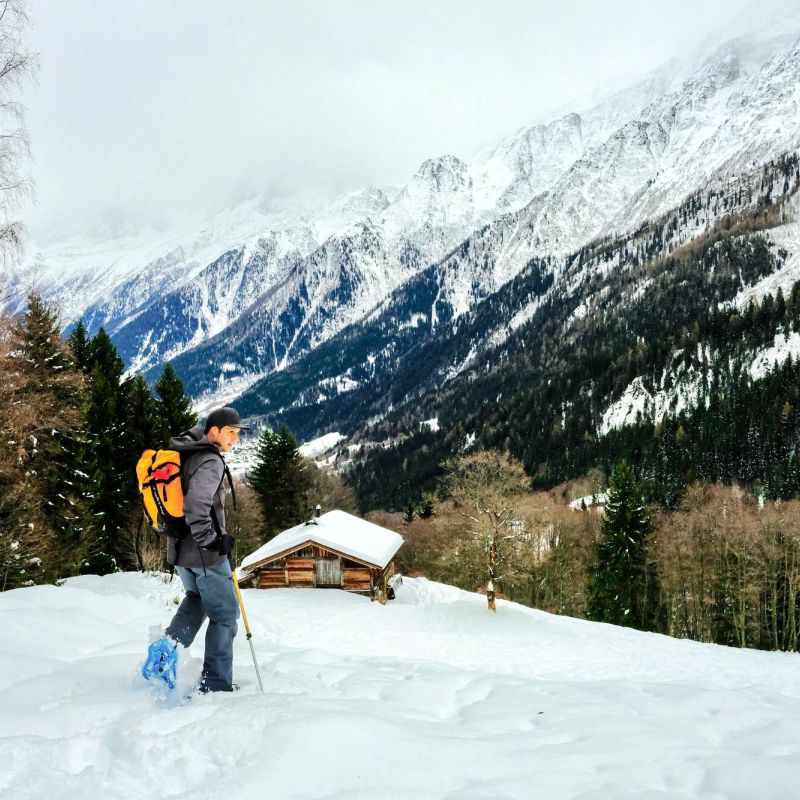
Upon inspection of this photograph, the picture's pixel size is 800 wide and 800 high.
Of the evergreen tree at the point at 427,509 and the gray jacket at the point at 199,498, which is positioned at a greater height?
the gray jacket at the point at 199,498

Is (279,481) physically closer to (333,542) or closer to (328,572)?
(328,572)

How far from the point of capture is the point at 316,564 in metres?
30.5

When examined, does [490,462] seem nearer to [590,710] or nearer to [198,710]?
[590,710]

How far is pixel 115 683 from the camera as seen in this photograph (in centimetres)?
526

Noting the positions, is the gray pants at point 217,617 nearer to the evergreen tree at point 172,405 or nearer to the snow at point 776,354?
the evergreen tree at point 172,405

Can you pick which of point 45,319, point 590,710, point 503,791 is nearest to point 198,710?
point 503,791

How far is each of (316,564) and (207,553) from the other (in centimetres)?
2687

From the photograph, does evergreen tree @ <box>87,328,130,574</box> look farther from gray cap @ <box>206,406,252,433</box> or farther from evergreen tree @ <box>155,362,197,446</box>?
gray cap @ <box>206,406,252,433</box>

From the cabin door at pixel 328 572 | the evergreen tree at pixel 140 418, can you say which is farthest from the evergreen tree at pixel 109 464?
the cabin door at pixel 328 572


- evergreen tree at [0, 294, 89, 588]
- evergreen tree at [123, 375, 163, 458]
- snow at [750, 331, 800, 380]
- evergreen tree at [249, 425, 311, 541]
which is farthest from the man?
snow at [750, 331, 800, 380]

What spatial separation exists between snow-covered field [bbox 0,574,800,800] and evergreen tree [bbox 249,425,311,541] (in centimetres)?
3270

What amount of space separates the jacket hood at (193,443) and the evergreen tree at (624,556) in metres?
39.0

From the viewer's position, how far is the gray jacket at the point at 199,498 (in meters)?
4.97

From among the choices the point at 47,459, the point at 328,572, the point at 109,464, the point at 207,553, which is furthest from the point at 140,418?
the point at 207,553
